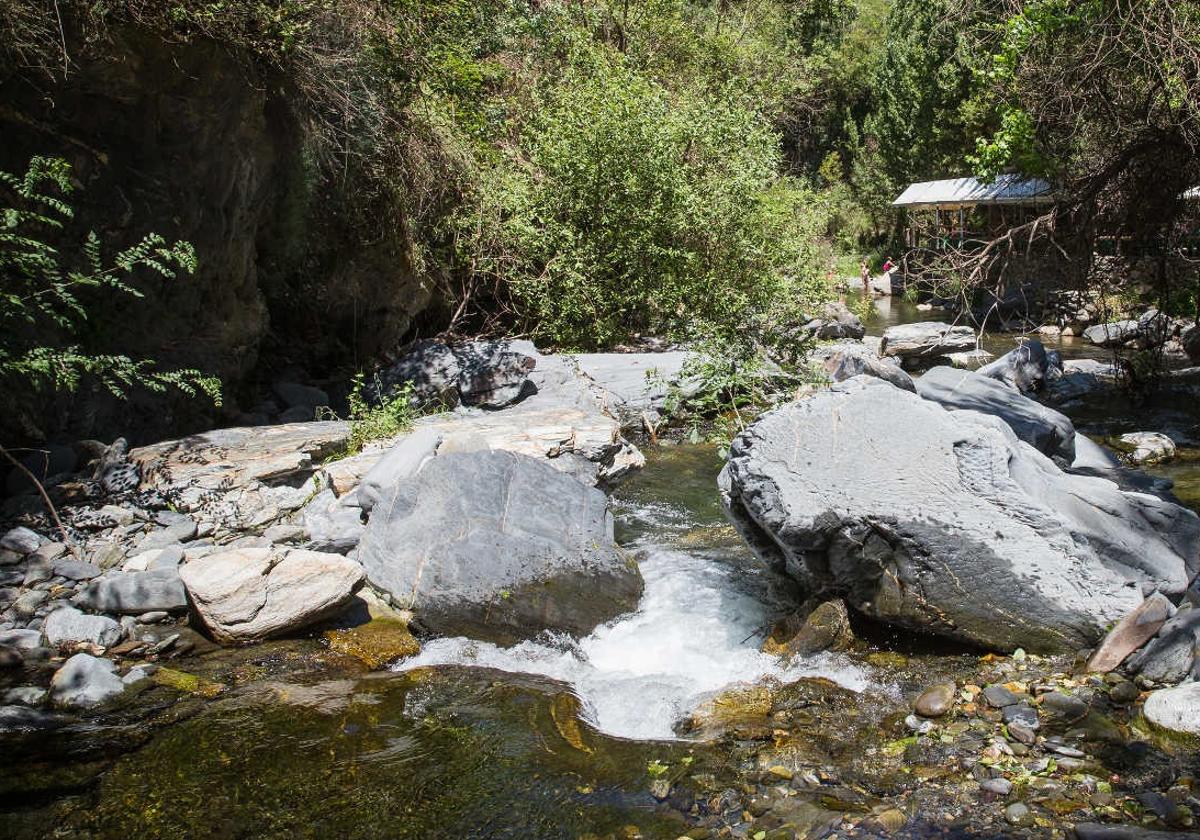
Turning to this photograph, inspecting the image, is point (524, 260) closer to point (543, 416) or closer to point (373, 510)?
point (543, 416)

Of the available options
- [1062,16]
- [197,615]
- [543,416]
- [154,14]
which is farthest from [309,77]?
[1062,16]

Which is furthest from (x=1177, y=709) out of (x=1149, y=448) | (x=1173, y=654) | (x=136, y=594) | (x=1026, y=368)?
(x=1026, y=368)

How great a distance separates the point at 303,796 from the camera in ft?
13.0

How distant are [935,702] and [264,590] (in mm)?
Result: 3923

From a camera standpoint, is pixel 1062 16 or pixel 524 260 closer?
pixel 1062 16

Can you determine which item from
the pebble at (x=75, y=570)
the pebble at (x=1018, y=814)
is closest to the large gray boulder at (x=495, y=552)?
the pebble at (x=75, y=570)

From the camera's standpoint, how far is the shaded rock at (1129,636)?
4785 mm

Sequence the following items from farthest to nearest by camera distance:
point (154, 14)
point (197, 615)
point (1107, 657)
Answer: point (154, 14), point (197, 615), point (1107, 657)

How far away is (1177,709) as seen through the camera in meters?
4.14

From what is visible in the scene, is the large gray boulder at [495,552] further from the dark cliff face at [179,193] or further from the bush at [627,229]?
the bush at [627,229]

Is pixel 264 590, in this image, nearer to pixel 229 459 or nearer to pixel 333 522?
pixel 333 522

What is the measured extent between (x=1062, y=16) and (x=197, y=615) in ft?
32.7

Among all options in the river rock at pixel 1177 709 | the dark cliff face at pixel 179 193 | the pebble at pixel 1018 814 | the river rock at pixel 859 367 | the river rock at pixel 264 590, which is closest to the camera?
the pebble at pixel 1018 814

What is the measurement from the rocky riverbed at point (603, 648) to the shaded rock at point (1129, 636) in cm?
3
